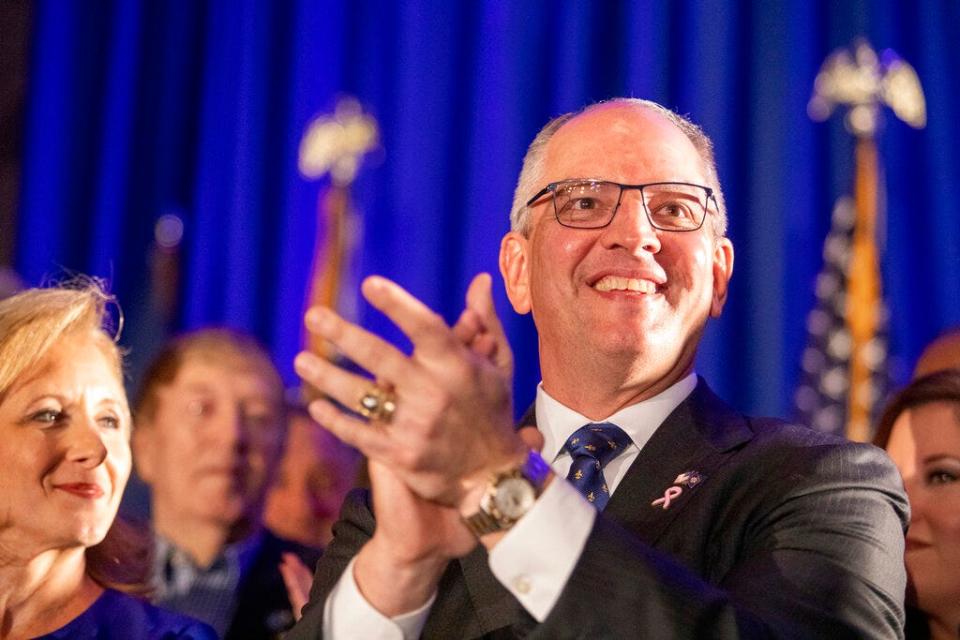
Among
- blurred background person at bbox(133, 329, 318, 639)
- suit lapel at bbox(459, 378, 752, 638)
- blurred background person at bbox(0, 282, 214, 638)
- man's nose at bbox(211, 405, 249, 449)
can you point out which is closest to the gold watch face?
suit lapel at bbox(459, 378, 752, 638)

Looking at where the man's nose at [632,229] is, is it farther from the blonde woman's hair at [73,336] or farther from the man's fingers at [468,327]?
the blonde woman's hair at [73,336]

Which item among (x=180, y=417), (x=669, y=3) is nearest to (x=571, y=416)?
(x=180, y=417)

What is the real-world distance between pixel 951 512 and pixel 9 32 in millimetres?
4319

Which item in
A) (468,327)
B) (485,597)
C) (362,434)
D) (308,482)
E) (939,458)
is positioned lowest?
(308,482)

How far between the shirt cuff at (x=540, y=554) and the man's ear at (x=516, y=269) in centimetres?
100

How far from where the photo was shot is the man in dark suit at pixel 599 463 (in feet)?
3.95

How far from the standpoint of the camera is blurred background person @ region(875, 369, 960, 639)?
2152 mm

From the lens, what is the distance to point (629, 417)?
77.1 inches

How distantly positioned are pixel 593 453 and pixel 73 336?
3.51ft

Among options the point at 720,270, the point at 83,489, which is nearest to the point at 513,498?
the point at 720,270

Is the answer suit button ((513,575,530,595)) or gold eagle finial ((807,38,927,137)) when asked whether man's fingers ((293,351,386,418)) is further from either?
gold eagle finial ((807,38,927,137))

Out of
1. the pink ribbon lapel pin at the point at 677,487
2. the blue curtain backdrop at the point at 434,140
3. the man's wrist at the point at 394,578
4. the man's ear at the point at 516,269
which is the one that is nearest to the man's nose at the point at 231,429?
the man's ear at the point at 516,269

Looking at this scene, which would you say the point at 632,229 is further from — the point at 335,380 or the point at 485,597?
the point at 335,380

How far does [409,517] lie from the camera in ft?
4.28
